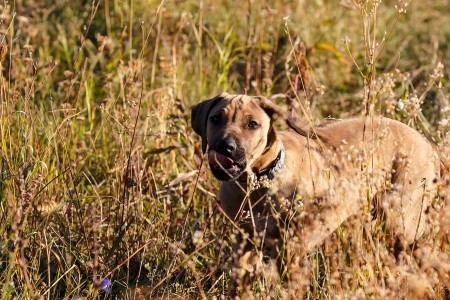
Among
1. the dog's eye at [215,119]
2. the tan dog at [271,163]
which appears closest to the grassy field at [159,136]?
the tan dog at [271,163]

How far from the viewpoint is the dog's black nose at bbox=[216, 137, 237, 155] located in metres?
4.00

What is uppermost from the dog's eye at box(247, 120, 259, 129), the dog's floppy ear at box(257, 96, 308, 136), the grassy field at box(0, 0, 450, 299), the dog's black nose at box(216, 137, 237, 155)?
Result: the dog's floppy ear at box(257, 96, 308, 136)

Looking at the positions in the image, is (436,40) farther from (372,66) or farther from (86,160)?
(372,66)

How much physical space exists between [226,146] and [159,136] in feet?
2.40

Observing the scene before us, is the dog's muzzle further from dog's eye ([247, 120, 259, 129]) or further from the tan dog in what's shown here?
dog's eye ([247, 120, 259, 129])

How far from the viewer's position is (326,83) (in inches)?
287

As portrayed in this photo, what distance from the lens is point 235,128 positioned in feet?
13.7

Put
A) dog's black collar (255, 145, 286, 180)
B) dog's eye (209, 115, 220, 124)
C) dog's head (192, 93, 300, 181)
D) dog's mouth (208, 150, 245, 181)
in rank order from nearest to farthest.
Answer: dog's mouth (208, 150, 245, 181) < dog's head (192, 93, 300, 181) < dog's black collar (255, 145, 286, 180) < dog's eye (209, 115, 220, 124)

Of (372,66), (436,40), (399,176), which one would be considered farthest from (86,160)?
(436,40)

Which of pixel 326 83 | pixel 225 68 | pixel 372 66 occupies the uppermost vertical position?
pixel 372 66

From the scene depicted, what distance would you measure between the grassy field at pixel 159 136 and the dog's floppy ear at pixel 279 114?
21 centimetres

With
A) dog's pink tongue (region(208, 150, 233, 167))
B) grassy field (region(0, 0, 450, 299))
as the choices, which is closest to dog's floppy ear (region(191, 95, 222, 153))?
grassy field (region(0, 0, 450, 299))

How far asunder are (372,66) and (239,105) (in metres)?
1.12

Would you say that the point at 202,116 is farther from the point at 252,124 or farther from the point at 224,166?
→ the point at 224,166
